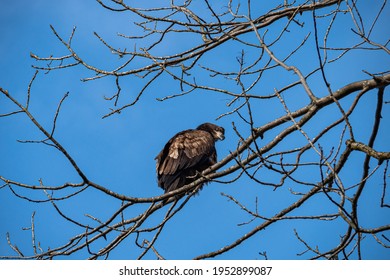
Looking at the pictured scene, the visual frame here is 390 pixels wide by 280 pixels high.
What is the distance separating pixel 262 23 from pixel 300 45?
397 mm

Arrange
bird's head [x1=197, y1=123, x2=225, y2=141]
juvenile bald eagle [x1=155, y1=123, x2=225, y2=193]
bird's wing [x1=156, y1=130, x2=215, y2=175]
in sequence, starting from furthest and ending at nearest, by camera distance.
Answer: bird's head [x1=197, y1=123, x2=225, y2=141] → bird's wing [x1=156, y1=130, x2=215, y2=175] → juvenile bald eagle [x1=155, y1=123, x2=225, y2=193]

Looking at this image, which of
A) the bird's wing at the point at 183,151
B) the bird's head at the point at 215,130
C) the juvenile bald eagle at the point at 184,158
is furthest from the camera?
the bird's head at the point at 215,130

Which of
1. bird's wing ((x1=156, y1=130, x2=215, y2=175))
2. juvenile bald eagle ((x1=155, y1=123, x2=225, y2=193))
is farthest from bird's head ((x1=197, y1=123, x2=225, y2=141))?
bird's wing ((x1=156, y1=130, x2=215, y2=175))

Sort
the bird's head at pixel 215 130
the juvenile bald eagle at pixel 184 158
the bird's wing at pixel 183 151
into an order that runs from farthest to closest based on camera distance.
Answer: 1. the bird's head at pixel 215 130
2. the bird's wing at pixel 183 151
3. the juvenile bald eagle at pixel 184 158

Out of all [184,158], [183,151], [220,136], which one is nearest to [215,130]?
[220,136]

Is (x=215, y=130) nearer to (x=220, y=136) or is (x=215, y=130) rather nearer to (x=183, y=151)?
(x=220, y=136)

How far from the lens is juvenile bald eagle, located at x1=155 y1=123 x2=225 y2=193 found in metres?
7.05

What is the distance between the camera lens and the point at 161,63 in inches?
209

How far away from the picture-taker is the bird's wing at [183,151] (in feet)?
23.6

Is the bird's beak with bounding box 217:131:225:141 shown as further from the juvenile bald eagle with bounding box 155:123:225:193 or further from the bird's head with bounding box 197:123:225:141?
the juvenile bald eagle with bounding box 155:123:225:193

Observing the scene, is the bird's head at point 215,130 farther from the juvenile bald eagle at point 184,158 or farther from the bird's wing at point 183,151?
the bird's wing at point 183,151

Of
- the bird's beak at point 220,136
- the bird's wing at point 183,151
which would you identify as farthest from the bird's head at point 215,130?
the bird's wing at point 183,151

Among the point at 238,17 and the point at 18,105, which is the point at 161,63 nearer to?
the point at 238,17

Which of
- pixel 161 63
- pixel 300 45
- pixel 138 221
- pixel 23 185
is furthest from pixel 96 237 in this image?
pixel 300 45
